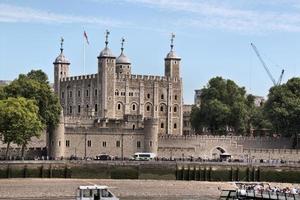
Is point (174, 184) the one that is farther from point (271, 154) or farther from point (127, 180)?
point (271, 154)

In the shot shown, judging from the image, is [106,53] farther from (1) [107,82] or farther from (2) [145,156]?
(2) [145,156]

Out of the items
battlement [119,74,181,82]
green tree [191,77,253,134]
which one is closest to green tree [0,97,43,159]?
battlement [119,74,181,82]

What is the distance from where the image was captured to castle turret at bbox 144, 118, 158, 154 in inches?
4953

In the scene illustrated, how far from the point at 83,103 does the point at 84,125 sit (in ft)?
Result: 59.5

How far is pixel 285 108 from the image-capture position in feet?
445

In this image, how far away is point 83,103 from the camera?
149 metres

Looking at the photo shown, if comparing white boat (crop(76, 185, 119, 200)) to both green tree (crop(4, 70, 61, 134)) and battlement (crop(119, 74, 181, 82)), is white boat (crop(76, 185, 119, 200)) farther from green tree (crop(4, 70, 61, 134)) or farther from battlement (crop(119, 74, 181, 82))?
battlement (crop(119, 74, 181, 82))

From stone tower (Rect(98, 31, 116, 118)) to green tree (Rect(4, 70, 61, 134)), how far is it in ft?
72.3

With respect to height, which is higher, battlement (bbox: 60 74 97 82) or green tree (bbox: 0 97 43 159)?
battlement (bbox: 60 74 97 82)

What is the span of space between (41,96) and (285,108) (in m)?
34.3

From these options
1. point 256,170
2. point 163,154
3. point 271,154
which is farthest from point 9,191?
point 271,154

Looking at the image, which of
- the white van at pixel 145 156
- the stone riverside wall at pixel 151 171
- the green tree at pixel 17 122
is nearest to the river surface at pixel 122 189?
the stone riverside wall at pixel 151 171

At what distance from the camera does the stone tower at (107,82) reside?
144m

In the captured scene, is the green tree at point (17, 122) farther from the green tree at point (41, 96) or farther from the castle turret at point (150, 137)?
the castle turret at point (150, 137)
